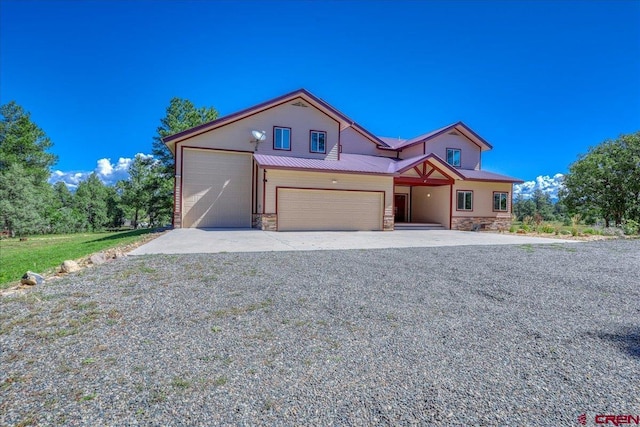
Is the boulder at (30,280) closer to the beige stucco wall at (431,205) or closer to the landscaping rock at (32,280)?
the landscaping rock at (32,280)

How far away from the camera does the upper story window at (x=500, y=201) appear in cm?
1883

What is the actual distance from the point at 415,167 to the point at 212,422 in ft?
53.4

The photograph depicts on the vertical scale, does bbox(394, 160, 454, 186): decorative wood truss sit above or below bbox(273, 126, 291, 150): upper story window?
below

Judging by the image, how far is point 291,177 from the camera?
1438 centimetres

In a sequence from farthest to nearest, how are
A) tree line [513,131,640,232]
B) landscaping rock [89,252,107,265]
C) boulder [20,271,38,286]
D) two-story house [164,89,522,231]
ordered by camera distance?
tree line [513,131,640,232] < two-story house [164,89,522,231] < landscaping rock [89,252,107,265] < boulder [20,271,38,286]

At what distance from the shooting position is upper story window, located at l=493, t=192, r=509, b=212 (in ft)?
61.8

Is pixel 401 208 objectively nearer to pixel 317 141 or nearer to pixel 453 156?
pixel 453 156

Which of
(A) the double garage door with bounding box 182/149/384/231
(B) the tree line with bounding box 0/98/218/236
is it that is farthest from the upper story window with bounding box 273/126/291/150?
(B) the tree line with bounding box 0/98/218/236

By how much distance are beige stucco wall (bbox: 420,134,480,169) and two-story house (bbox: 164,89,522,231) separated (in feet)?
7.89

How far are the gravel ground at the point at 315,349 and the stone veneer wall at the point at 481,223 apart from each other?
12.4 metres

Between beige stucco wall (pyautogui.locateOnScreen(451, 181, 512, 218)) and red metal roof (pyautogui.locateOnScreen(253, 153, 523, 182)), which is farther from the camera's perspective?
beige stucco wall (pyautogui.locateOnScreen(451, 181, 512, 218))

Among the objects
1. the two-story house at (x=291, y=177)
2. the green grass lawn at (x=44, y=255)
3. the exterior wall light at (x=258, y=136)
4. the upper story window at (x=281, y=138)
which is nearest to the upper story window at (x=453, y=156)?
the two-story house at (x=291, y=177)

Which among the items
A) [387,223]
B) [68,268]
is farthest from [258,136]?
[68,268]

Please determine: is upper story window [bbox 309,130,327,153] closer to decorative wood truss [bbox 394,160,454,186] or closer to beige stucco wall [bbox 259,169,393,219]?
beige stucco wall [bbox 259,169,393,219]
